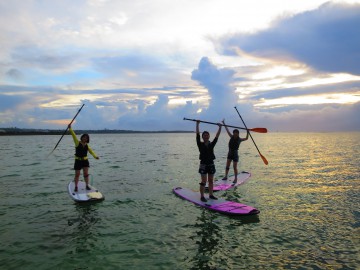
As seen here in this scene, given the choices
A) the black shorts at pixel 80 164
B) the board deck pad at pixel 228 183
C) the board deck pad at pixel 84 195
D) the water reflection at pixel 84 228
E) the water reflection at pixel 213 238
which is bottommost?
the water reflection at pixel 213 238

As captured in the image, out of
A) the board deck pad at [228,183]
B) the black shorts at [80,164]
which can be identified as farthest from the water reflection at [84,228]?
the board deck pad at [228,183]

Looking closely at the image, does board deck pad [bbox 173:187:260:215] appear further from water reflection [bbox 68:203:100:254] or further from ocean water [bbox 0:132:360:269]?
water reflection [bbox 68:203:100:254]

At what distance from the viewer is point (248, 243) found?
867 cm

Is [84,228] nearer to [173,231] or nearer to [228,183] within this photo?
[173,231]

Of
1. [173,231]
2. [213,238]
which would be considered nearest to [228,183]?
[173,231]

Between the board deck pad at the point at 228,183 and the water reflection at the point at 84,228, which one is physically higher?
the board deck pad at the point at 228,183

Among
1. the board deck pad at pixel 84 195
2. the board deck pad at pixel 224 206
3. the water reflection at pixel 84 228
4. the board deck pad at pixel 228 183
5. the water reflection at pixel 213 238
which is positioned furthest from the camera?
the board deck pad at pixel 228 183

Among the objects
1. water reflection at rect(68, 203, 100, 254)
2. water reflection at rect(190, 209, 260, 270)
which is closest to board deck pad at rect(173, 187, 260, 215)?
water reflection at rect(190, 209, 260, 270)

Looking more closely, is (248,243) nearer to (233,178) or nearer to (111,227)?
(111,227)

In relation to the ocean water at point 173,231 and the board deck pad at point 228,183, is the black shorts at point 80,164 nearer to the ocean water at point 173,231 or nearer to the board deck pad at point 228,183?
the ocean water at point 173,231

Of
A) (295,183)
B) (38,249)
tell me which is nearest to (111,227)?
(38,249)

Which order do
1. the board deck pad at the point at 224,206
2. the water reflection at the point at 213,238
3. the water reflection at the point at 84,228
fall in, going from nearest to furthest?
the water reflection at the point at 213,238 < the water reflection at the point at 84,228 < the board deck pad at the point at 224,206

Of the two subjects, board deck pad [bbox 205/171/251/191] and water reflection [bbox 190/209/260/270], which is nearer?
water reflection [bbox 190/209/260/270]

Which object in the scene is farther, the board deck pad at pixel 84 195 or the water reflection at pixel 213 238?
the board deck pad at pixel 84 195
